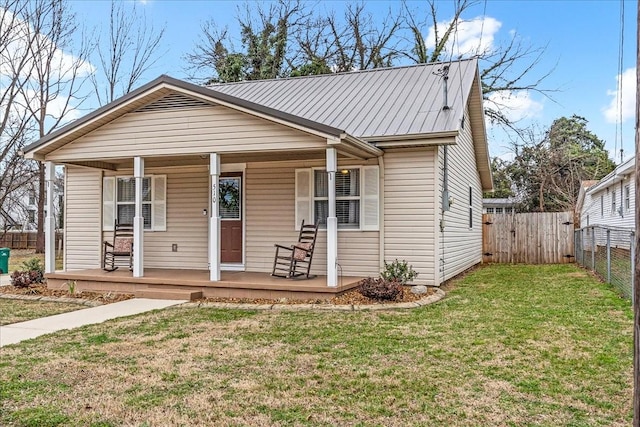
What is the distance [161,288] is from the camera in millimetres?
8469

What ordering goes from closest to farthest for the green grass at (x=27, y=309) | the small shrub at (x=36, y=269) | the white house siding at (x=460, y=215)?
the green grass at (x=27, y=309), the white house siding at (x=460, y=215), the small shrub at (x=36, y=269)

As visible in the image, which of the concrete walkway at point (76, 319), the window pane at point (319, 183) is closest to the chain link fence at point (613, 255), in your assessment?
the window pane at point (319, 183)

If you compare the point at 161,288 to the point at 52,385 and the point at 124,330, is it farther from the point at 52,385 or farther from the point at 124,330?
the point at 52,385

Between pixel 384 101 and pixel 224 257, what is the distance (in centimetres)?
449

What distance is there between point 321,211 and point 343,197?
51 cm

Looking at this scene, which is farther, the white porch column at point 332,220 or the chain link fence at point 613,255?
the white porch column at point 332,220

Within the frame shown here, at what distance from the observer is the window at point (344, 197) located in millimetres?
8961

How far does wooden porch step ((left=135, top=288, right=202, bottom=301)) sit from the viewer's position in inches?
316

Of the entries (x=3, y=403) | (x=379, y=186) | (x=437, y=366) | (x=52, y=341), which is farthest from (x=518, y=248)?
(x=3, y=403)

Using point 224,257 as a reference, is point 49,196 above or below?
above

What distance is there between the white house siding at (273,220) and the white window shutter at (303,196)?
0.13 m

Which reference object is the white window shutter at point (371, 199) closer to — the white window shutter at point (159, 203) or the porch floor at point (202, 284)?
the porch floor at point (202, 284)

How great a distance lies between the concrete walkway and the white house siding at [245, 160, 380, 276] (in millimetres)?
2197

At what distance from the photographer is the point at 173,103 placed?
8.30m
